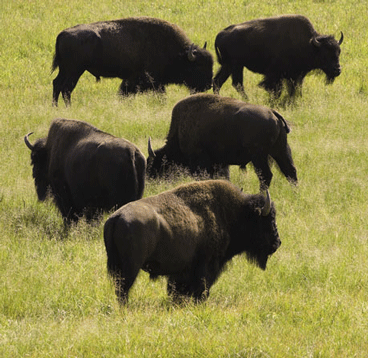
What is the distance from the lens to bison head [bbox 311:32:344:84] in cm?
1362

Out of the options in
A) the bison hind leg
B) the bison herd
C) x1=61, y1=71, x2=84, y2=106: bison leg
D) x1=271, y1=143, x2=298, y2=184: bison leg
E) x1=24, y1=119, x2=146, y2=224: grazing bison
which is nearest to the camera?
the bison herd

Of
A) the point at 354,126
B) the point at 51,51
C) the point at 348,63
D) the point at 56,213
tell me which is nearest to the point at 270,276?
the point at 56,213

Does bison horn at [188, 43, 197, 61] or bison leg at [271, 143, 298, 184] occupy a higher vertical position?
bison leg at [271, 143, 298, 184]

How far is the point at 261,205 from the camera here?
243 inches

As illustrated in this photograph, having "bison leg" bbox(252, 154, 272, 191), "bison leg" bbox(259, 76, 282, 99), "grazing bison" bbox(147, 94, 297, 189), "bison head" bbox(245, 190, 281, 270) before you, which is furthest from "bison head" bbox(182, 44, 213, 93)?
"bison head" bbox(245, 190, 281, 270)

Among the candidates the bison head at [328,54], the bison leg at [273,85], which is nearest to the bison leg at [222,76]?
the bison leg at [273,85]

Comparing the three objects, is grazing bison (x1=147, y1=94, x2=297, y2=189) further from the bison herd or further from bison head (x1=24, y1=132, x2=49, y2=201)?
bison head (x1=24, y1=132, x2=49, y2=201)

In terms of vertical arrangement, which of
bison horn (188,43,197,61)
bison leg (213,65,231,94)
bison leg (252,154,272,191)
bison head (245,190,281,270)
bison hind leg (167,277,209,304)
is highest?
bison head (245,190,281,270)

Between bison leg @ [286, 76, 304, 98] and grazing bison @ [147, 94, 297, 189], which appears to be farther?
Result: bison leg @ [286, 76, 304, 98]

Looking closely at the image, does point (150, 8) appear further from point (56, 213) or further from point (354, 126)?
point (56, 213)

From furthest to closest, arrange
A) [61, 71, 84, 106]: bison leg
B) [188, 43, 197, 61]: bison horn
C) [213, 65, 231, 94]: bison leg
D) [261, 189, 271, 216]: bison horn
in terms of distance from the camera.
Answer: [213, 65, 231, 94]: bison leg → [188, 43, 197, 61]: bison horn → [61, 71, 84, 106]: bison leg → [261, 189, 271, 216]: bison horn

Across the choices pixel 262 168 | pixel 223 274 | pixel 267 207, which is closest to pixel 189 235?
pixel 267 207

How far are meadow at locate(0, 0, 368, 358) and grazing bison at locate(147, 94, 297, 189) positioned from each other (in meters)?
0.33

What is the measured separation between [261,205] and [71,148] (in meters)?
2.70
